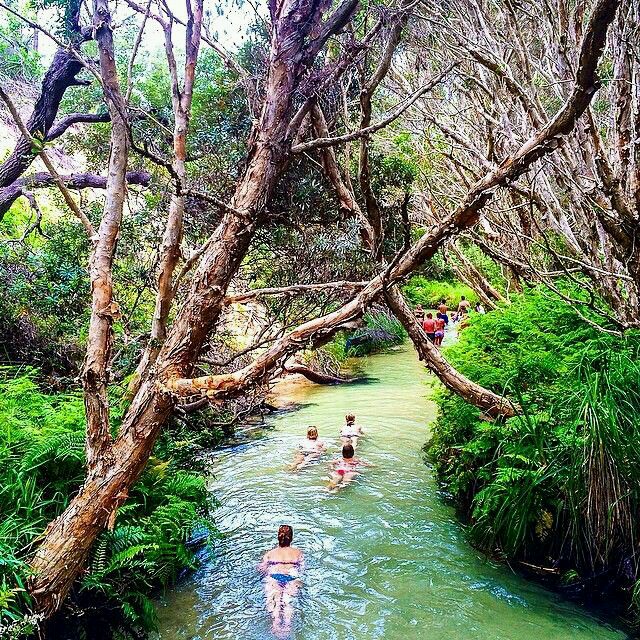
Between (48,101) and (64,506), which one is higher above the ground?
(48,101)

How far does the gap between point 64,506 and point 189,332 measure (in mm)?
1998

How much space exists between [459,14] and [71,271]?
6950 mm

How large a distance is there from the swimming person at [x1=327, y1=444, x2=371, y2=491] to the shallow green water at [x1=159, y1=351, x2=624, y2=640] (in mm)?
183

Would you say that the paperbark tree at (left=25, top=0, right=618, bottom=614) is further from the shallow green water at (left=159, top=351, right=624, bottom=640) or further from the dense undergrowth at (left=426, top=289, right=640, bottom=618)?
the dense undergrowth at (left=426, top=289, right=640, bottom=618)

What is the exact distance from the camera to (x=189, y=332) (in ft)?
13.1

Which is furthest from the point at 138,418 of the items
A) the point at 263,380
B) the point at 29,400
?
the point at 29,400

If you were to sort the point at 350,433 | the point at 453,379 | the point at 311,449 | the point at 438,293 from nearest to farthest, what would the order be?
the point at 453,379 < the point at 311,449 < the point at 350,433 < the point at 438,293

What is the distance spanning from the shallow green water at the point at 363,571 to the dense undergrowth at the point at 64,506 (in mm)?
605

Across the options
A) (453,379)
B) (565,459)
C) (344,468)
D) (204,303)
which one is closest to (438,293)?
(344,468)

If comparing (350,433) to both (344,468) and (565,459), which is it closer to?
(344,468)

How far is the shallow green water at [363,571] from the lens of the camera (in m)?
4.70

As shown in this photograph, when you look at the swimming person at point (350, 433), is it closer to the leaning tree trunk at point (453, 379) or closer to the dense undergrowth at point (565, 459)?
the dense undergrowth at point (565, 459)

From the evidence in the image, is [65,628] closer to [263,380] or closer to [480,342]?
[263,380]

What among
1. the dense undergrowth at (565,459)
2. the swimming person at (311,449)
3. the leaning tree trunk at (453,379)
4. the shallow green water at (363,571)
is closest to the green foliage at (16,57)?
the leaning tree trunk at (453,379)
